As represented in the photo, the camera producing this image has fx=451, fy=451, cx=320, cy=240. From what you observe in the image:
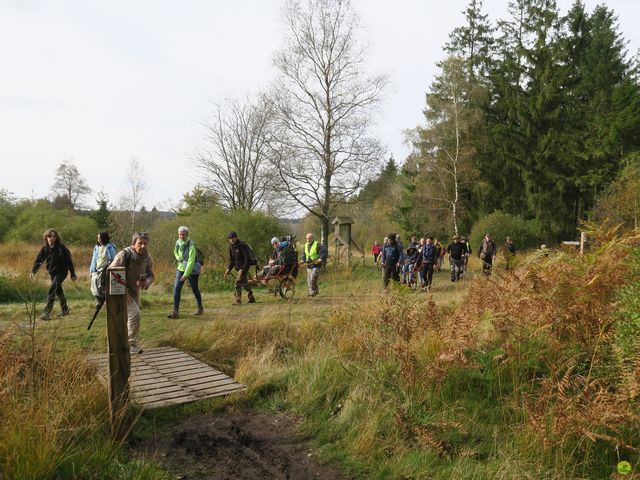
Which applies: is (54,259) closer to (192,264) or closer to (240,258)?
(192,264)

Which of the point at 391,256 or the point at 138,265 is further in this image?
the point at 391,256

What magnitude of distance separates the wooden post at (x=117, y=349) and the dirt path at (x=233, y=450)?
324 millimetres

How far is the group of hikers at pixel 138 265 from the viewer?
605 centimetres

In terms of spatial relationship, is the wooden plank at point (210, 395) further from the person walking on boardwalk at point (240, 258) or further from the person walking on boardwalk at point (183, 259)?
the person walking on boardwalk at point (240, 258)

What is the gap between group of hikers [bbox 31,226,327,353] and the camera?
605 cm

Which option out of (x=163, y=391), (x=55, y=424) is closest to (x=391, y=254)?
(x=163, y=391)

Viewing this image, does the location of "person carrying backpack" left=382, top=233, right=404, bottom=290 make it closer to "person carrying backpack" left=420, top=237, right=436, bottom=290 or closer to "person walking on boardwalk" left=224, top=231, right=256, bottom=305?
"person carrying backpack" left=420, top=237, right=436, bottom=290

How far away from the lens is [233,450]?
12.9ft

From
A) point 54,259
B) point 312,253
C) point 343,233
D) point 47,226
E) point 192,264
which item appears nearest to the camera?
point 192,264

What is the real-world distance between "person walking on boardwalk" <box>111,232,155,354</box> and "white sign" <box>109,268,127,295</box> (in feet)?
6.99

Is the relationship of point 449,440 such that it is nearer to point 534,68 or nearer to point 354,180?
point 354,180

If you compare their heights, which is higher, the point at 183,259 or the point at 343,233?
the point at 343,233

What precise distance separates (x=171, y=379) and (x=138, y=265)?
5.80ft

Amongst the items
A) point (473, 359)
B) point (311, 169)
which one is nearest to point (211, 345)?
point (473, 359)
